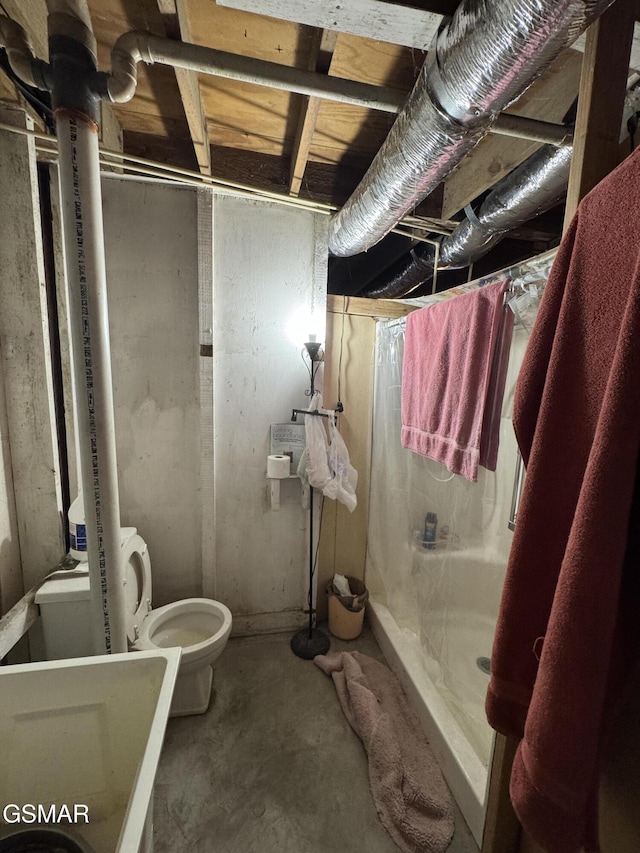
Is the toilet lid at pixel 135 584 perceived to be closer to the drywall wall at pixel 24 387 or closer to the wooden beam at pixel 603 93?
the drywall wall at pixel 24 387

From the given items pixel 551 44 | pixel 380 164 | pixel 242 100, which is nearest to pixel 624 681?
pixel 551 44

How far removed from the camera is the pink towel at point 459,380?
114 centimetres

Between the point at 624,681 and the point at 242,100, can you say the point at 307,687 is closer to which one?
the point at 624,681

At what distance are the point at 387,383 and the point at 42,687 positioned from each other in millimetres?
1742

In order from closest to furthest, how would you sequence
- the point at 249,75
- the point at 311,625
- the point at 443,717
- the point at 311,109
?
the point at 249,75, the point at 311,109, the point at 443,717, the point at 311,625

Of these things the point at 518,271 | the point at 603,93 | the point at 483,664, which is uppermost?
the point at 603,93

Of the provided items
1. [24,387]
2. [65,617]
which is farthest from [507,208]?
[65,617]

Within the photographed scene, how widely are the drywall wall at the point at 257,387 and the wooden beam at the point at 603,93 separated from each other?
1.25 meters

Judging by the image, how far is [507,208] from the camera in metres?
1.30

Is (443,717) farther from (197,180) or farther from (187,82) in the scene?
(197,180)

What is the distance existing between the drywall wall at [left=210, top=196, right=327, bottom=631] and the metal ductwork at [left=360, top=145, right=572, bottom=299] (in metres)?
0.60

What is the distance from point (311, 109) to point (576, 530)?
139cm

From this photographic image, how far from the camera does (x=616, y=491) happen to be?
43cm

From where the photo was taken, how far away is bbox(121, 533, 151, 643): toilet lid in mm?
1433
